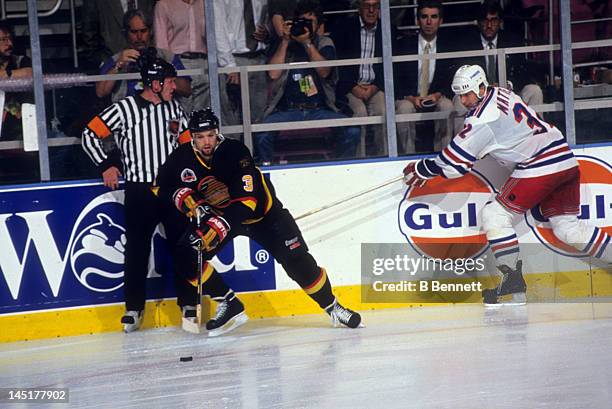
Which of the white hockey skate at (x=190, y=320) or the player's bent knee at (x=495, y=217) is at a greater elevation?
the player's bent knee at (x=495, y=217)

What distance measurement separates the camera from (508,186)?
704 cm

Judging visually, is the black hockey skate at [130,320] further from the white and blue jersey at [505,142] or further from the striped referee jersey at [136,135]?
the white and blue jersey at [505,142]

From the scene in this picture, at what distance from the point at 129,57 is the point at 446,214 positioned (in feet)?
6.78

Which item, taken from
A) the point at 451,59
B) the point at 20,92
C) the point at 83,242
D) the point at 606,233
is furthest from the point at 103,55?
the point at 606,233

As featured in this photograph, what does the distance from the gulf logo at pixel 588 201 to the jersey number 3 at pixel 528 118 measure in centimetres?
41

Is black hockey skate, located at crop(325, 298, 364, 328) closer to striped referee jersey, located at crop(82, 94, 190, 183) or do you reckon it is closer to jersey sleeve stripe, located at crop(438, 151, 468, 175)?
jersey sleeve stripe, located at crop(438, 151, 468, 175)

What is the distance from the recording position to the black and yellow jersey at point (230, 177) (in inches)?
251

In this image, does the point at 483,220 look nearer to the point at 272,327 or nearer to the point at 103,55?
the point at 272,327

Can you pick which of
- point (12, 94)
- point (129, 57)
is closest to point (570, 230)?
point (129, 57)

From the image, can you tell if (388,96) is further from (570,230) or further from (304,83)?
(570,230)

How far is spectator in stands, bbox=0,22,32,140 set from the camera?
6.99 metres

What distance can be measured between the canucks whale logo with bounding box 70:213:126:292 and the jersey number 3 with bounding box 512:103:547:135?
2.33m

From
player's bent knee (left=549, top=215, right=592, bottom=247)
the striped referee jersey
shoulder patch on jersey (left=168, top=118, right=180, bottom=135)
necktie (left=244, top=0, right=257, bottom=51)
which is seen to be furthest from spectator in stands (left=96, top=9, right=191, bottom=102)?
player's bent knee (left=549, top=215, right=592, bottom=247)

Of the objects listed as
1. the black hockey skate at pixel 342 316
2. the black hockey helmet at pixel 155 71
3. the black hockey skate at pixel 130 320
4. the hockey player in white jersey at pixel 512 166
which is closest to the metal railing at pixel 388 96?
the black hockey helmet at pixel 155 71
